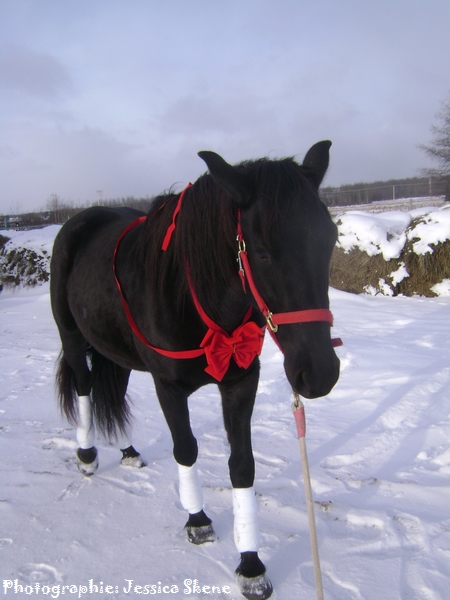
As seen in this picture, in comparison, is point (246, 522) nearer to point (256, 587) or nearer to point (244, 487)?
point (244, 487)

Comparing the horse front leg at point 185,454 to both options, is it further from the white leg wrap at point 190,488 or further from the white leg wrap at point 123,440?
the white leg wrap at point 123,440

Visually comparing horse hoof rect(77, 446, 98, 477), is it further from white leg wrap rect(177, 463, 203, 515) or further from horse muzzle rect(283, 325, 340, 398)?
horse muzzle rect(283, 325, 340, 398)

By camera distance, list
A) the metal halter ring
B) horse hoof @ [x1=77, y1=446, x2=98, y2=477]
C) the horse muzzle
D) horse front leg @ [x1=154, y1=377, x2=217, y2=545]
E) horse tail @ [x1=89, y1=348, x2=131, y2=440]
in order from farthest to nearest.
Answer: horse tail @ [x1=89, y1=348, x2=131, y2=440] < horse hoof @ [x1=77, y1=446, x2=98, y2=477] < horse front leg @ [x1=154, y1=377, x2=217, y2=545] < the metal halter ring < the horse muzzle

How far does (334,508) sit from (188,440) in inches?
38.4

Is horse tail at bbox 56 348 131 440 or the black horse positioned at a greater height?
the black horse

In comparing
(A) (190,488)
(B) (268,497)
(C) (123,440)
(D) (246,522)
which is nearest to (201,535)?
(A) (190,488)

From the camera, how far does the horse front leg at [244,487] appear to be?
192cm

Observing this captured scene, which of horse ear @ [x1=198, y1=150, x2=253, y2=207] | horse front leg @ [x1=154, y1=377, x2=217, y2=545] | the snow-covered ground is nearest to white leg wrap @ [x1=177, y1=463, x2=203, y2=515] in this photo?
horse front leg @ [x1=154, y1=377, x2=217, y2=545]

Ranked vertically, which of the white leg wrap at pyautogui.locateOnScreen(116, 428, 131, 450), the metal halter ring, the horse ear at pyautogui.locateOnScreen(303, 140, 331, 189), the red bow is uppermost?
the horse ear at pyautogui.locateOnScreen(303, 140, 331, 189)

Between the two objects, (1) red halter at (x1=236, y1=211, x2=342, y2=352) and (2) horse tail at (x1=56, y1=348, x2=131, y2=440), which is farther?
(2) horse tail at (x1=56, y1=348, x2=131, y2=440)

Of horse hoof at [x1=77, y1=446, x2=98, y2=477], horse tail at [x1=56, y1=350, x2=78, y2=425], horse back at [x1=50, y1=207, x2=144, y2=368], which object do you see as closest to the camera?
horse back at [x1=50, y1=207, x2=144, y2=368]

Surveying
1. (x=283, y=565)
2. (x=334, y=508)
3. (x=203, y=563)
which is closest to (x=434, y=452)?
(x=334, y=508)

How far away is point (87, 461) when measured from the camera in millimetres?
3037

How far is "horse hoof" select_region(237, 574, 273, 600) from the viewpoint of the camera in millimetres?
A: 1881
